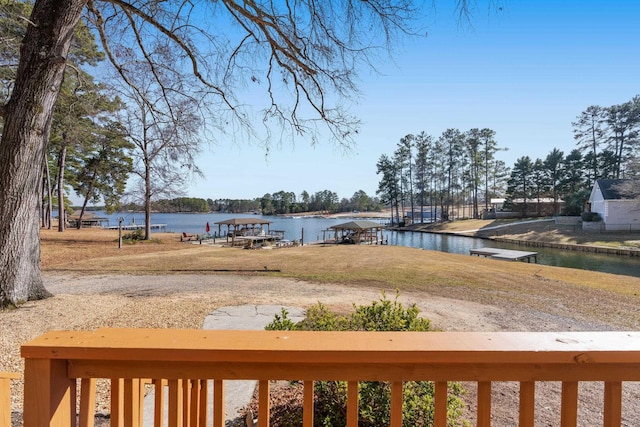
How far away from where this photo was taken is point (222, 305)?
5.70m

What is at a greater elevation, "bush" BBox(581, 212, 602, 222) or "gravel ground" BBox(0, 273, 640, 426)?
"bush" BBox(581, 212, 602, 222)

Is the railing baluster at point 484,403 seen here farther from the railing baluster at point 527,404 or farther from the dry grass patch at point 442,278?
the dry grass patch at point 442,278

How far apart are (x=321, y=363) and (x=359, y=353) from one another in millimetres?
133

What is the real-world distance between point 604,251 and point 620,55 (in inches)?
847

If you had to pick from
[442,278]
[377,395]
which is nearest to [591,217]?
[442,278]

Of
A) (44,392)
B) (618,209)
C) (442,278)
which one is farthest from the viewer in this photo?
(618,209)

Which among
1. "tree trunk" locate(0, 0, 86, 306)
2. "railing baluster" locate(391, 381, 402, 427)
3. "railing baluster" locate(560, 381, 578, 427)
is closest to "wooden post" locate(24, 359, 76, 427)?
"railing baluster" locate(391, 381, 402, 427)

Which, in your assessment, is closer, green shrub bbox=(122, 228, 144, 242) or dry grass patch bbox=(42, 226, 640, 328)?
dry grass patch bbox=(42, 226, 640, 328)

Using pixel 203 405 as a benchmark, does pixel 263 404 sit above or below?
above

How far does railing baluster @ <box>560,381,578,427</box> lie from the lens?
107 cm

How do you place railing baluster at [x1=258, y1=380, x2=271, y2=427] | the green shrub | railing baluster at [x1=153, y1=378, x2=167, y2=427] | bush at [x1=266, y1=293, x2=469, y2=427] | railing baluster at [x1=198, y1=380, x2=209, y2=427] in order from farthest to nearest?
1. the green shrub
2. bush at [x1=266, y1=293, x2=469, y2=427]
3. railing baluster at [x1=198, y1=380, x2=209, y2=427]
4. railing baluster at [x1=153, y1=378, x2=167, y2=427]
5. railing baluster at [x1=258, y1=380, x2=271, y2=427]

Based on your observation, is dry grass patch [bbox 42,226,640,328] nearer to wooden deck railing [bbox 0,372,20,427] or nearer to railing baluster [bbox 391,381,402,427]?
railing baluster [bbox 391,381,402,427]

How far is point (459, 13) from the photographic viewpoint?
3.28 metres

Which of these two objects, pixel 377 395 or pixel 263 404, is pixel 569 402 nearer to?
pixel 263 404
